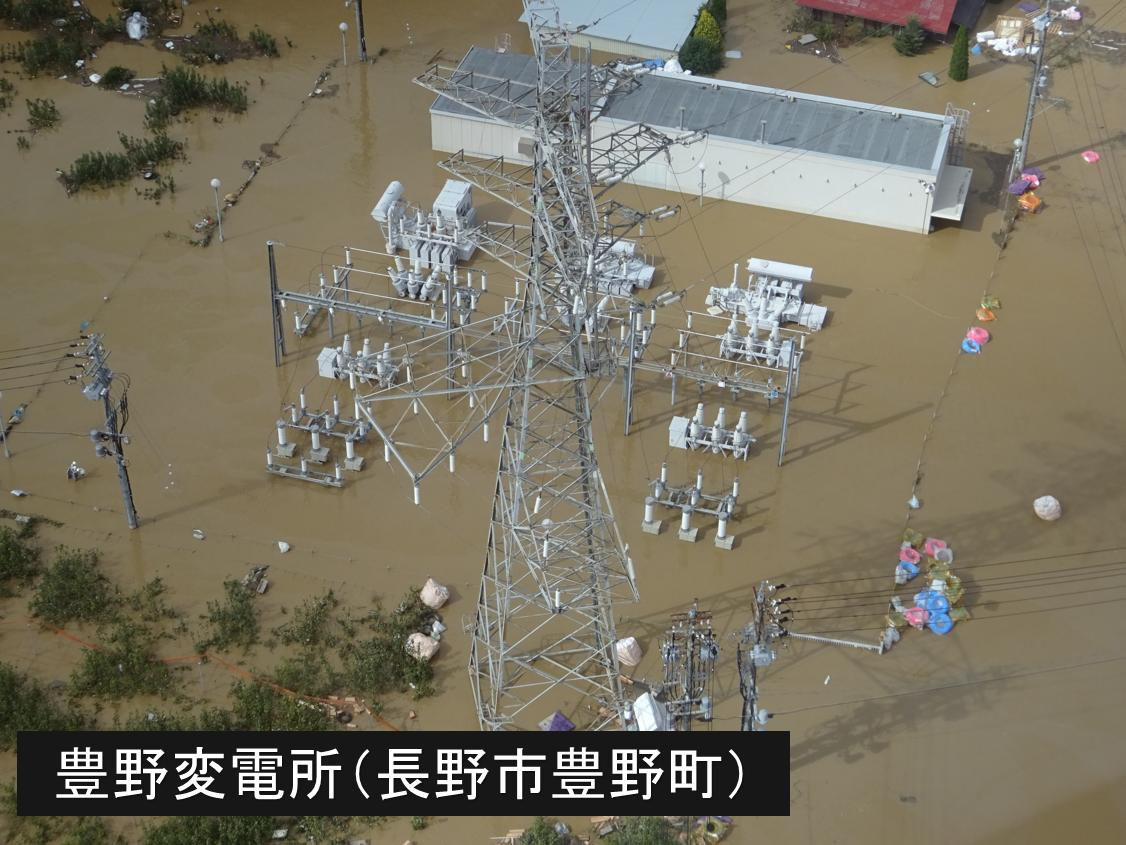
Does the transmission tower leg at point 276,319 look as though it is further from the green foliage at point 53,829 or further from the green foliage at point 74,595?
the green foliage at point 53,829

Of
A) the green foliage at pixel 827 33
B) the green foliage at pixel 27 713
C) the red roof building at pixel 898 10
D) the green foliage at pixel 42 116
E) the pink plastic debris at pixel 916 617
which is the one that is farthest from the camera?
the green foliage at pixel 827 33


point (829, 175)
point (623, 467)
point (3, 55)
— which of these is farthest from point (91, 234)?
point (829, 175)

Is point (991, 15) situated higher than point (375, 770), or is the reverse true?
point (991, 15)

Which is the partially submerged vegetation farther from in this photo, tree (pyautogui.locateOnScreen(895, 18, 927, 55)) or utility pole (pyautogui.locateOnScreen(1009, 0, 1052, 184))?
utility pole (pyautogui.locateOnScreen(1009, 0, 1052, 184))

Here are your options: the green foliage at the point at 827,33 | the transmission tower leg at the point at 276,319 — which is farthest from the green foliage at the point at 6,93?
the green foliage at the point at 827,33

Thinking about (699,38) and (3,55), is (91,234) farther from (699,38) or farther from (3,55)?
(699,38)
